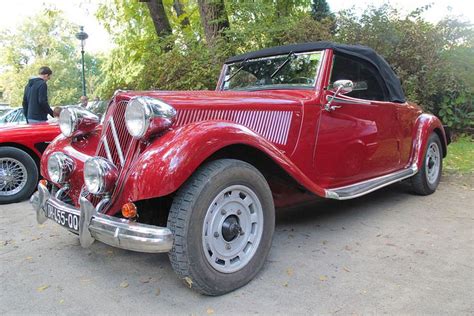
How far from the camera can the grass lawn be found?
6.68 metres

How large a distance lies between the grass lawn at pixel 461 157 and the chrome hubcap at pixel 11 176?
6.53 m

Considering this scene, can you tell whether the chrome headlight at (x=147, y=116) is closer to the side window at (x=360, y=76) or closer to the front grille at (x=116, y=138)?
the front grille at (x=116, y=138)

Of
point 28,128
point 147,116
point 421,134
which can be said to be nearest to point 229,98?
point 147,116

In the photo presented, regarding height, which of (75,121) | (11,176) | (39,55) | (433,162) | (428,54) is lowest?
(11,176)

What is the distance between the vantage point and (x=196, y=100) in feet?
9.59

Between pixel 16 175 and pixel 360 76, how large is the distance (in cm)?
448

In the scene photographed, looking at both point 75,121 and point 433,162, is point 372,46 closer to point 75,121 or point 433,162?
point 433,162

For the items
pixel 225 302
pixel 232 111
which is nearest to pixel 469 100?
pixel 232 111

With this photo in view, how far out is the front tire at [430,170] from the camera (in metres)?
5.09

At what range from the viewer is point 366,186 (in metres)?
3.95

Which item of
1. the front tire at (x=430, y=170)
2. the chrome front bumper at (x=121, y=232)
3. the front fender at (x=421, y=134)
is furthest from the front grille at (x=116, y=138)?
the front tire at (x=430, y=170)

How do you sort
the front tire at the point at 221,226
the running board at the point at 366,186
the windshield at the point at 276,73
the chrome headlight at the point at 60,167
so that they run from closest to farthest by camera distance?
1. the front tire at the point at 221,226
2. the chrome headlight at the point at 60,167
3. the running board at the point at 366,186
4. the windshield at the point at 276,73

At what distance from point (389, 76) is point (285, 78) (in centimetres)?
152

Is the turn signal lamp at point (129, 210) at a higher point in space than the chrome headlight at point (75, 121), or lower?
lower
